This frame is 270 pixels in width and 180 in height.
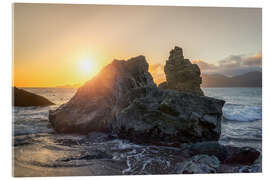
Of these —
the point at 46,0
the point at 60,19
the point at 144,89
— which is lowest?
the point at 144,89

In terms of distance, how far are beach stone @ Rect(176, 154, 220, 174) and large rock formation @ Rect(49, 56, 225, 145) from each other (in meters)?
0.80

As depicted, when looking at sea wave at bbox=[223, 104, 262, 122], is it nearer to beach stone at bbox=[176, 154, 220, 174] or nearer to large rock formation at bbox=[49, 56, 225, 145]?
large rock formation at bbox=[49, 56, 225, 145]

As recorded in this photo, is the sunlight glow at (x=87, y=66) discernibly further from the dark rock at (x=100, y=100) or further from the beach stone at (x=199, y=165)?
the beach stone at (x=199, y=165)

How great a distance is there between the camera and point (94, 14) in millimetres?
5191

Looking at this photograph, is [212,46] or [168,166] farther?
[212,46]

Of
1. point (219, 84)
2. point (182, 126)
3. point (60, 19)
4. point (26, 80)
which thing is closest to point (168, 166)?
point (182, 126)

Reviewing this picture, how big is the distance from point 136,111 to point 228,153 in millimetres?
2513

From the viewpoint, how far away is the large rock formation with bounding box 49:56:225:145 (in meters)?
5.50

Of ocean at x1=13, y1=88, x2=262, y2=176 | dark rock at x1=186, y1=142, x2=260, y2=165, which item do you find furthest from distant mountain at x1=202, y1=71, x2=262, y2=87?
dark rock at x1=186, y1=142, x2=260, y2=165

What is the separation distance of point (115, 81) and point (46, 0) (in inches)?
124

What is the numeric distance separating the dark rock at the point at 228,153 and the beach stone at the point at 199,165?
17cm

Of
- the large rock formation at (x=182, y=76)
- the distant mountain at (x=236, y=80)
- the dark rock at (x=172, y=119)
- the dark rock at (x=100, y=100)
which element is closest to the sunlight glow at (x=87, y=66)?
the dark rock at (x=100, y=100)

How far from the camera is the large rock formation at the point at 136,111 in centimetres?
550

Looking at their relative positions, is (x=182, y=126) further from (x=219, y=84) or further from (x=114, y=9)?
(x=114, y=9)
